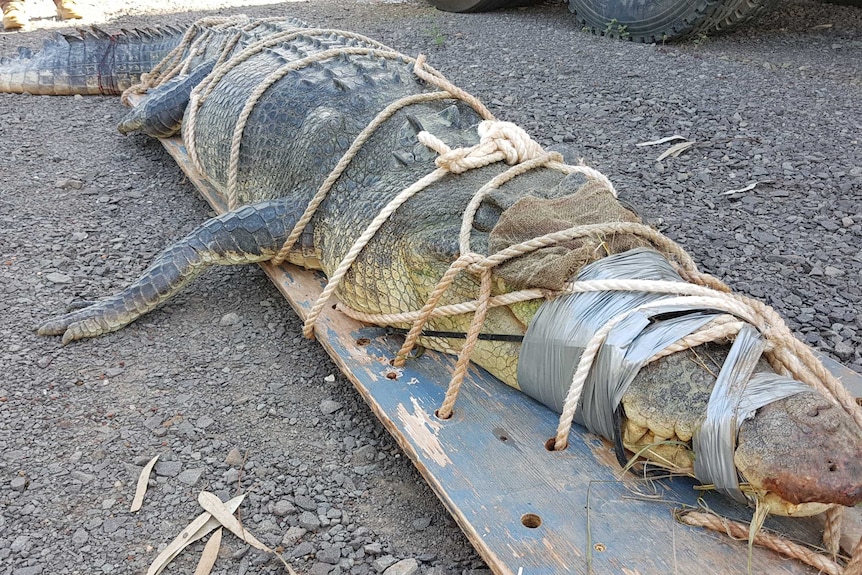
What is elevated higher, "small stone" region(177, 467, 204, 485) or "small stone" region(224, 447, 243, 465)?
"small stone" region(224, 447, 243, 465)

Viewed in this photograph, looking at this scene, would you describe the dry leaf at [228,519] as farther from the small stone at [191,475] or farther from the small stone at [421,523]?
the small stone at [421,523]

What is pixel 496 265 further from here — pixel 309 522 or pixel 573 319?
pixel 309 522

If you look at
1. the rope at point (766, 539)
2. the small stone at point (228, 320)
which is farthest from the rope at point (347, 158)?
the rope at point (766, 539)

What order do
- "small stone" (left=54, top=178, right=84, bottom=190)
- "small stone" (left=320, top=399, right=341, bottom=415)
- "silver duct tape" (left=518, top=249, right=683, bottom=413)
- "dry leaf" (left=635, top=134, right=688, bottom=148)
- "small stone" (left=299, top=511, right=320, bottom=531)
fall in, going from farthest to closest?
"dry leaf" (left=635, top=134, right=688, bottom=148) < "small stone" (left=54, top=178, right=84, bottom=190) < "small stone" (left=320, top=399, right=341, bottom=415) < "small stone" (left=299, top=511, right=320, bottom=531) < "silver duct tape" (left=518, top=249, right=683, bottom=413)

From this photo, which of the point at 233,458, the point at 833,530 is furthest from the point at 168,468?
the point at 833,530

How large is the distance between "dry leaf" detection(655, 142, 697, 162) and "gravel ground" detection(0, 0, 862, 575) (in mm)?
45

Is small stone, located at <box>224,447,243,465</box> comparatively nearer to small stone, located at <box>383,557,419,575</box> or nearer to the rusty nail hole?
small stone, located at <box>383,557,419,575</box>

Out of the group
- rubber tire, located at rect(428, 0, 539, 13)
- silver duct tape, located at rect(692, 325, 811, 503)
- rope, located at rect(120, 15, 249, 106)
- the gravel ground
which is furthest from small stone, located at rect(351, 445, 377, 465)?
rubber tire, located at rect(428, 0, 539, 13)

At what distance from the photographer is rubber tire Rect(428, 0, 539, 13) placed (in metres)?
6.92

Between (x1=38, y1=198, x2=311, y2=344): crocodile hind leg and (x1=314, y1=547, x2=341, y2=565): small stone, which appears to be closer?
(x1=314, y1=547, x2=341, y2=565): small stone

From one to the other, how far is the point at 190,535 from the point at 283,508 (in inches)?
10.1

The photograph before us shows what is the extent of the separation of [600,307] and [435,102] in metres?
1.41

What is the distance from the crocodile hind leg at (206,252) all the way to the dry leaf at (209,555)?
3.91 ft

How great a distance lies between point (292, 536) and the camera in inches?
74.2
